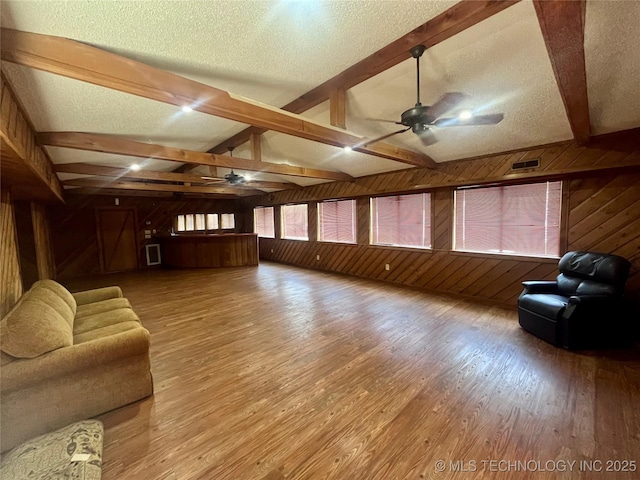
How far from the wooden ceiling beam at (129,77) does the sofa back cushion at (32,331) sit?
1.61m

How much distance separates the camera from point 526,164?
376 cm

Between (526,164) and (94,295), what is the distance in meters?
6.12

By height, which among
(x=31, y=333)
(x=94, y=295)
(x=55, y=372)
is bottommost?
(x=55, y=372)

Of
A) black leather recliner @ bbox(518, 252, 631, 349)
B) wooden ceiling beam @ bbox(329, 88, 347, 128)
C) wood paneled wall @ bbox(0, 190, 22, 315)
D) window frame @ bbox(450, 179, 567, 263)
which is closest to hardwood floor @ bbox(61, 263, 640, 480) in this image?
black leather recliner @ bbox(518, 252, 631, 349)

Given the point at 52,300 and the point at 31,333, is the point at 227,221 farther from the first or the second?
the point at 31,333

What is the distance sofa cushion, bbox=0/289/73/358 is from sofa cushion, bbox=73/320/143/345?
0.23 m

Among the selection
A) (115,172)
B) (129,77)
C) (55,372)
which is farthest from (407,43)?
(115,172)

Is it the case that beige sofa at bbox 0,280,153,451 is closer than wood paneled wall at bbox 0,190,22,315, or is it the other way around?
beige sofa at bbox 0,280,153,451

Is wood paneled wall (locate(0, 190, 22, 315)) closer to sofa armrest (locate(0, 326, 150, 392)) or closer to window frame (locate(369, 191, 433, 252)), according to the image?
sofa armrest (locate(0, 326, 150, 392))

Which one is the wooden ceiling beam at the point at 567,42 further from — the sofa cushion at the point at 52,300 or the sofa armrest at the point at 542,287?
the sofa cushion at the point at 52,300

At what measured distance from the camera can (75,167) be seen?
450cm

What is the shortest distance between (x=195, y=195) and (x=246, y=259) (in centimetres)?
305

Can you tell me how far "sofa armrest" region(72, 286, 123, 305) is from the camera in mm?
3229

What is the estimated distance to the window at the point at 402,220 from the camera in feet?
17.0
